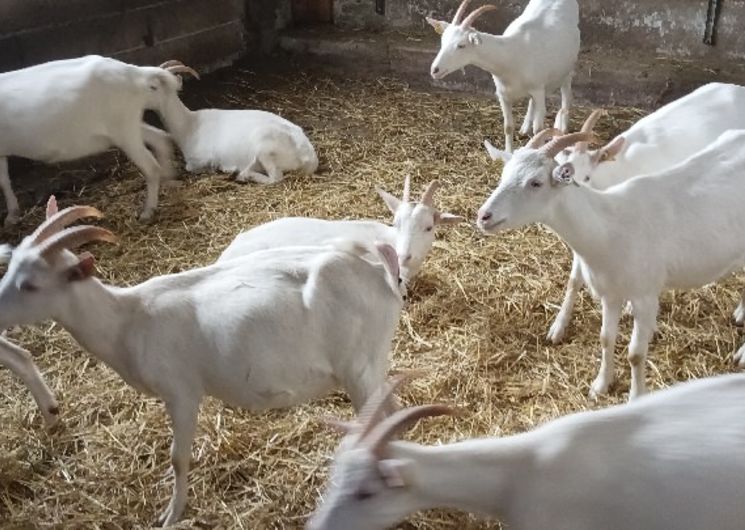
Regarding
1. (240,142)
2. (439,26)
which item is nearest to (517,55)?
(439,26)

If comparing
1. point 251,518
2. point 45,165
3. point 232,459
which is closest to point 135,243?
point 45,165

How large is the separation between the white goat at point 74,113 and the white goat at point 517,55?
2432mm

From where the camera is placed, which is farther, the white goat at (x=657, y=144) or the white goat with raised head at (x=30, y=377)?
the white goat at (x=657, y=144)

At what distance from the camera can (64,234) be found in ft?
10.1

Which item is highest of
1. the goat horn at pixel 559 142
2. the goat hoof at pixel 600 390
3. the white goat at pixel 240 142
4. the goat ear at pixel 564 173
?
the goat horn at pixel 559 142

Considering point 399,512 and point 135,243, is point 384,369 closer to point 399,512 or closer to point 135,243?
point 399,512

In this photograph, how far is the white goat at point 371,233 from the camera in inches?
177

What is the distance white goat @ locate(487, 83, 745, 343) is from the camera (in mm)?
4738

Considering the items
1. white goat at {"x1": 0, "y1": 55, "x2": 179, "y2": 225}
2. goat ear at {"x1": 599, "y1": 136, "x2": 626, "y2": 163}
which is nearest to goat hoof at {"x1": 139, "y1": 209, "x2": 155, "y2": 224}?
white goat at {"x1": 0, "y1": 55, "x2": 179, "y2": 225}

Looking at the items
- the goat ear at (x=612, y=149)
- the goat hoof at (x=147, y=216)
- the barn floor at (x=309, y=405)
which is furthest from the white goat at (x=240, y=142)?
the goat ear at (x=612, y=149)

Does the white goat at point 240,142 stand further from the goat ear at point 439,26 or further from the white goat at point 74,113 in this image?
the goat ear at point 439,26

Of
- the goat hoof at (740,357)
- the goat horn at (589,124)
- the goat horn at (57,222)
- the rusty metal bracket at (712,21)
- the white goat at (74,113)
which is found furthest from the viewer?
the rusty metal bracket at (712,21)

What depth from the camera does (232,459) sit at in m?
3.79

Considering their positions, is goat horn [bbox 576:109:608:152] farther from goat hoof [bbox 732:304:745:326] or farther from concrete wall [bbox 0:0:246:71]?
concrete wall [bbox 0:0:246:71]
